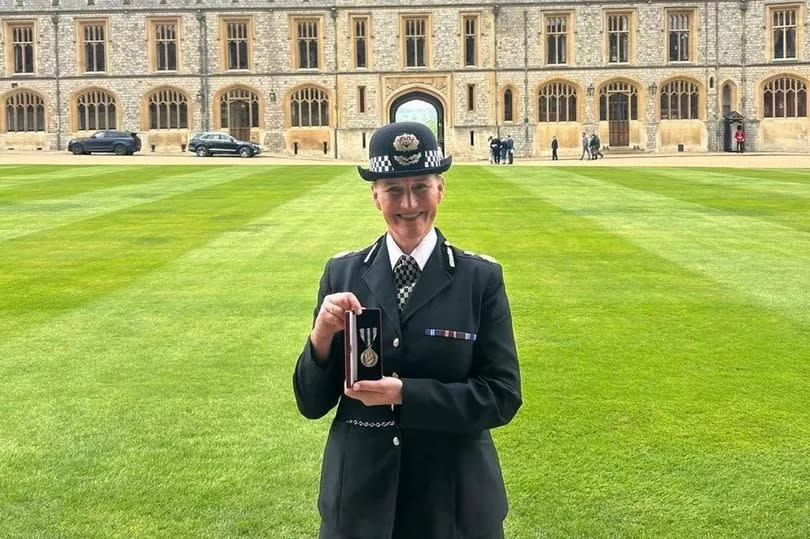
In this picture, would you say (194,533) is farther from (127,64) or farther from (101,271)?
(127,64)

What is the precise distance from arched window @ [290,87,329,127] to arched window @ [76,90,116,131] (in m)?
8.62

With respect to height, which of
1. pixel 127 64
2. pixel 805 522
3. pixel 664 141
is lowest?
pixel 805 522

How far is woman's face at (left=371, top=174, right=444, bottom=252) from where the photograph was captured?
11.4ft

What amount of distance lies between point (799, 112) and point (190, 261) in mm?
43320

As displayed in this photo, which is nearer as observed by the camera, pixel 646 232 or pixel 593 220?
pixel 646 232

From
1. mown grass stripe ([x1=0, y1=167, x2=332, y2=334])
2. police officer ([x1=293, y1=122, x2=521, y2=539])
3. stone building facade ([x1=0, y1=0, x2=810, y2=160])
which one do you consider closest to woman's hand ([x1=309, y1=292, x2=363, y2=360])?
police officer ([x1=293, y1=122, x2=521, y2=539])

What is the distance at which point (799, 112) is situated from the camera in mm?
50156

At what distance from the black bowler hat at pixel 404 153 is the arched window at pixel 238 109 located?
48783 millimetres

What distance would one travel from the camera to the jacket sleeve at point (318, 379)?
3395mm

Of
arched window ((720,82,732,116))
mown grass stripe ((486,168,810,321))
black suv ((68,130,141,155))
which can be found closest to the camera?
mown grass stripe ((486,168,810,321))

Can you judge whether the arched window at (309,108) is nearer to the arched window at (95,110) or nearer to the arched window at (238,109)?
the arched window at (238,109)

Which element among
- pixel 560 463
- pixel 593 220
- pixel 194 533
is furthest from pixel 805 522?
pixel 593 220

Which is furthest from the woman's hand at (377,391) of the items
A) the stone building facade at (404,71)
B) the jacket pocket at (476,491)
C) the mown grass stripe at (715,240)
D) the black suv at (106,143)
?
the stone building facade at (404,71)

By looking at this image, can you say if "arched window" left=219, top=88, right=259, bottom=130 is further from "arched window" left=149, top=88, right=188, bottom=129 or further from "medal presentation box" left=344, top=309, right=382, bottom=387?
"medal presentation box" left=344, top=309, right=382, bottom=387
